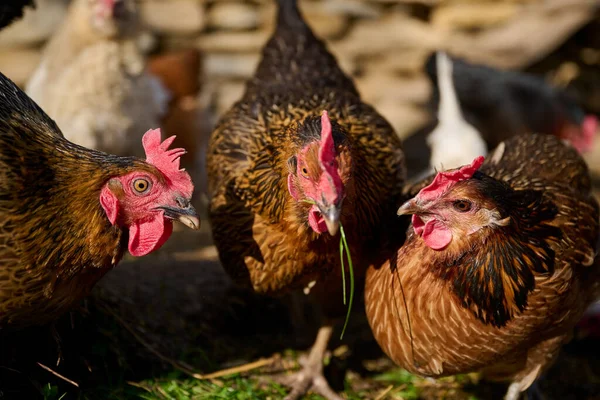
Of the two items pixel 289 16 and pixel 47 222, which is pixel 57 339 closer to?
pixel 47 222

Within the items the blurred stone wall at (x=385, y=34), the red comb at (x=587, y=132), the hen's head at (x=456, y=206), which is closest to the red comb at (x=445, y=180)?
the hen's head at (x=456, y=206)

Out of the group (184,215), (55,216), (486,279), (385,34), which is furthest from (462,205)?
(385,34)

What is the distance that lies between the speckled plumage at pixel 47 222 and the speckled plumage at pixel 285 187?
484 millimetres

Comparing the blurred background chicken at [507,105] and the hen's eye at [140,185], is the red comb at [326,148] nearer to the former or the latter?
the hen's eye at [140,185]

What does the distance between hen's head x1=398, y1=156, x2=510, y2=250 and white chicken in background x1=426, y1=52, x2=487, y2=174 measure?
1.37 meters

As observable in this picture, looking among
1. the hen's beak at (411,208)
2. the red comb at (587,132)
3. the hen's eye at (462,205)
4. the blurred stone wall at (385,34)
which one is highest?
the blurred stone wall at (385,34)

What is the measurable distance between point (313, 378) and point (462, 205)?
115 centimetres

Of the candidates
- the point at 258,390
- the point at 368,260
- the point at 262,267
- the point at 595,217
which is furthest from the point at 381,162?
the point at 258,390

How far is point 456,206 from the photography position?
7.20 feet

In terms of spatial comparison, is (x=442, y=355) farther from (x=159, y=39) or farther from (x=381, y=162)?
(x=159, y=39)

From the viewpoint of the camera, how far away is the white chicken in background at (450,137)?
3.72m

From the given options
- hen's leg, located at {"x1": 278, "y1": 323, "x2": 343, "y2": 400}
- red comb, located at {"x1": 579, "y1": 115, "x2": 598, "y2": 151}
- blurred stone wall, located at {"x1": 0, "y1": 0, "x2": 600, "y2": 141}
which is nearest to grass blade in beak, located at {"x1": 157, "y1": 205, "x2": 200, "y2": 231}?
hen's leg, located at {"x1": 278, "y1": 323, "x2": 343, "y2": 400}

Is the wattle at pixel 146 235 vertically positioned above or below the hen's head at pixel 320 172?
below

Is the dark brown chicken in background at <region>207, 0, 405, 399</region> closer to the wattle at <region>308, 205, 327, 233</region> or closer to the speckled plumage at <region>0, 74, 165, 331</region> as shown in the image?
the wattle at <region>308, 205, 327, 233</region>
